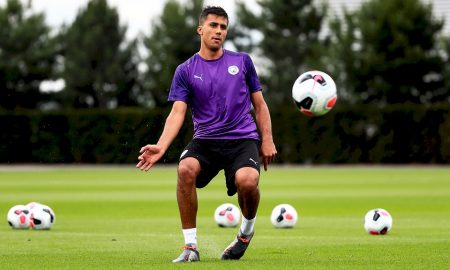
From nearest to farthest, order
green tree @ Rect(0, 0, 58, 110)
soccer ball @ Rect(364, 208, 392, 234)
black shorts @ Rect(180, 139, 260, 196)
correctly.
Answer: black shorts @ Rect(180, 139, 260, 196) < soccer ball @ Rect(364, 208, 392, 234) < green tree @ Rect(0, 0, 58, 110)

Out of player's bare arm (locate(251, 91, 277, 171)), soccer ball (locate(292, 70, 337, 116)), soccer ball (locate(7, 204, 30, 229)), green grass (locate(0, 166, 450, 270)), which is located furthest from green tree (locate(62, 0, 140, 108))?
player's bare arm (locate(251, 91, 277, 171))

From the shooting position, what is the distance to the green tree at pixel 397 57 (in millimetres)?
61125

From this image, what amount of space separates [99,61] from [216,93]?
205ft

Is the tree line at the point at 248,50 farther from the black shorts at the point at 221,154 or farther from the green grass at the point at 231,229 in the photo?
the black shorts at the point at 221,154

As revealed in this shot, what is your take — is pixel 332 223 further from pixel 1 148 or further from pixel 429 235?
pixel 1 148

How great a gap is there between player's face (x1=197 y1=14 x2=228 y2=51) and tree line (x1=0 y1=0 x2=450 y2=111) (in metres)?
51.2

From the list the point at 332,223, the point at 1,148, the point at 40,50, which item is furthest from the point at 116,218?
the point at 40,50

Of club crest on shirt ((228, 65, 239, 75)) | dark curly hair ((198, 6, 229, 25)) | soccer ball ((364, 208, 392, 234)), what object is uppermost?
dark curly hair ((198, 6, 229, 25))

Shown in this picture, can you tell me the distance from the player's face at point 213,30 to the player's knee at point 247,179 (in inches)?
48.9

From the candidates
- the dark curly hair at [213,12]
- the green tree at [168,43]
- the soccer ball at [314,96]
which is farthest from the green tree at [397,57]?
the dark curly hair at [213,12]

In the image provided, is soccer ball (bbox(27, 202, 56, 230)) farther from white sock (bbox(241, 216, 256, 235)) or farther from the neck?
the neck

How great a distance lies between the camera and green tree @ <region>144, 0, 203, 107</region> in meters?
69.1

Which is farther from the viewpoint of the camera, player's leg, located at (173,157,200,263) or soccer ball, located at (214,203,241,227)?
soccer ball, located at (214,203,241,227)

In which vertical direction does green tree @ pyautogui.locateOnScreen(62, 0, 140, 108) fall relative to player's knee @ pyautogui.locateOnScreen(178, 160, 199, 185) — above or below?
below
